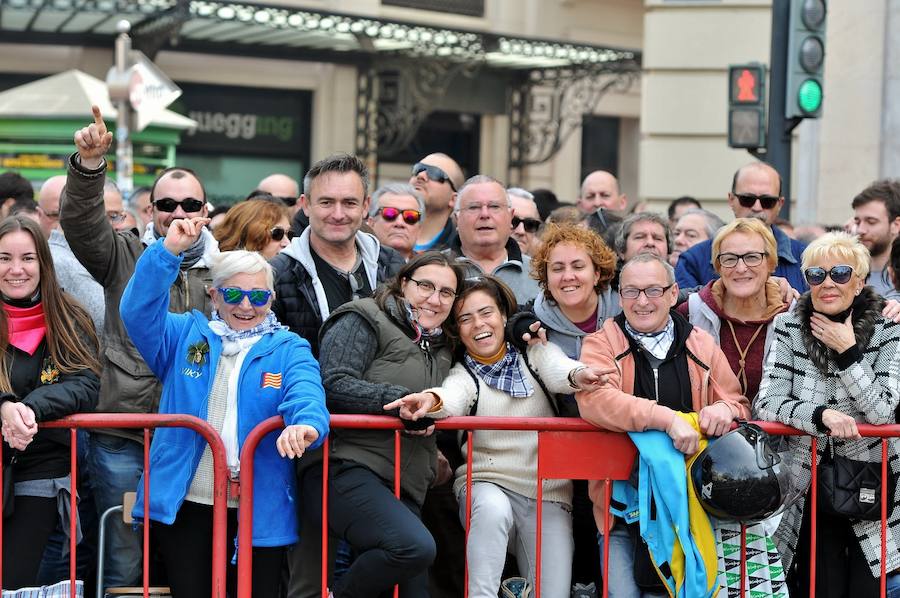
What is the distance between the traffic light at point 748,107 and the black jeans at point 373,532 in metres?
6.07

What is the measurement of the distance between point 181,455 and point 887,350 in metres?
2.97

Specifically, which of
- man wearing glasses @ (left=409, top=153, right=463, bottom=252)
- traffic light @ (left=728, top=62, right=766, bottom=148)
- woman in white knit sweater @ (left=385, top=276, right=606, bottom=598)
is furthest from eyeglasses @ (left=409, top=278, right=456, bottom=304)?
traffic light @ (left=728, top=62, right=766, bottom=148)

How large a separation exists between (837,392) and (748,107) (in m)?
5.30

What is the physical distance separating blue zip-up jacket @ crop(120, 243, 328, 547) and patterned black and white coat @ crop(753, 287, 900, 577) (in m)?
1.96

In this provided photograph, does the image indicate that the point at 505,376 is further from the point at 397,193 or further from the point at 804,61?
the point at 804,61

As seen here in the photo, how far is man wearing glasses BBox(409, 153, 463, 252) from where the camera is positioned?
814cm

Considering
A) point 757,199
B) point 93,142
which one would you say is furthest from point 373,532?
point 757,199

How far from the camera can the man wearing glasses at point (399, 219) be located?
739 centimetres

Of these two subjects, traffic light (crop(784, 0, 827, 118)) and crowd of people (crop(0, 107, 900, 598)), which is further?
traffic light (crop(784, 0, 827, 118))

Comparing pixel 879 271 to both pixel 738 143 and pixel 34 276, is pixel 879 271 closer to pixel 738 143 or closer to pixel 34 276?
pixel 738 143

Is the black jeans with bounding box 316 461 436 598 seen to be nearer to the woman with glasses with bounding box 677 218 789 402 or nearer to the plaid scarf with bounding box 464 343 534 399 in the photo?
the plaid scarf with bounding box 464 343 534 399

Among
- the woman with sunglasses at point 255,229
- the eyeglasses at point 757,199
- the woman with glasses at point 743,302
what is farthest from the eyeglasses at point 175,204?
the eyeglasses at point 757,199

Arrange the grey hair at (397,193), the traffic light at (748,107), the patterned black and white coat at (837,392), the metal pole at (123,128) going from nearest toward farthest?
the patterned black and white coat at (837,392) < the grey hair at (397,193) < the traffic light at (748,107) < the metal pole at (123,128)

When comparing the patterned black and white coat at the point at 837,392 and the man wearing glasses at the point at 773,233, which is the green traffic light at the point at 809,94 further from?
the patterned black and white coat at the point at 837,392
